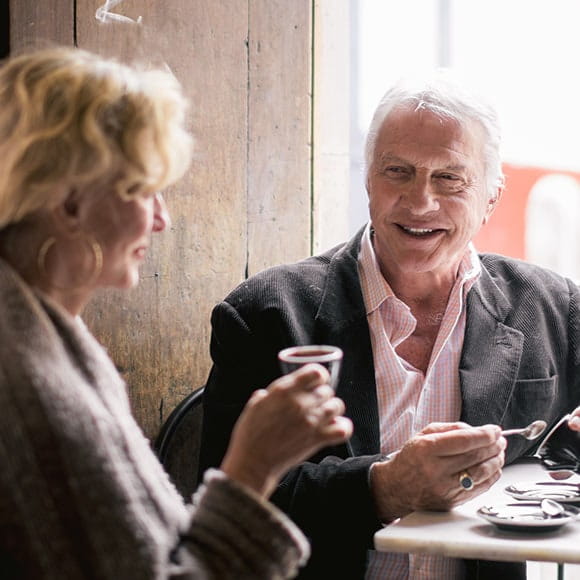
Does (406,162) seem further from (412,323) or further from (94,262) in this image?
(94,262)

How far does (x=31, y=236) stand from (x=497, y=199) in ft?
5.38

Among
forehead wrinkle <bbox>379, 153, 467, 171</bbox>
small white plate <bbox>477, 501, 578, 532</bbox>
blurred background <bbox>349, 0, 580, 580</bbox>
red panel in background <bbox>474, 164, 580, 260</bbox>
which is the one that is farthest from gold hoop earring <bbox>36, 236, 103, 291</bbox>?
red panel in background <bbox>474, 164, 580, 260</bbox>

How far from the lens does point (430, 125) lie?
2455 millimetres

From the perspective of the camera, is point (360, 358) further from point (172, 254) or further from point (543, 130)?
point (543, 130)

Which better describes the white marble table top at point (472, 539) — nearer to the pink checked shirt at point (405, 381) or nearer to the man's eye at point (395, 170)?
the pink checked shirt at point (405, 381)

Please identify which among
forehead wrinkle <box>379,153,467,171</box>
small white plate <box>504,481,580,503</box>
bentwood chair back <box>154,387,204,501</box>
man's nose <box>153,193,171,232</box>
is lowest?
bentwood chair back <box>154,387,204,501</box>

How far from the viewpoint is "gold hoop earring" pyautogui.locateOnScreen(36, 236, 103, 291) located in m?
1.37

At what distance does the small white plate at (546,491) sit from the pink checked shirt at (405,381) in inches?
11.9

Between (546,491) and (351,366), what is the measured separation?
55cm

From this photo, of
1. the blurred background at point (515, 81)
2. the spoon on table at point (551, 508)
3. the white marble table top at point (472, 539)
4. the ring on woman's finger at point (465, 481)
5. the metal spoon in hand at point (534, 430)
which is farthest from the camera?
the blurred background at point (515, 81)

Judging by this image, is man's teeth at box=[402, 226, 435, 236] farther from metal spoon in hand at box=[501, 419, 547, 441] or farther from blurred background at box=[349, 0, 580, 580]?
metal spoon in hand at box=[501, 419, 547, 441]

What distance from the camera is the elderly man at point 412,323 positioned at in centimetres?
230

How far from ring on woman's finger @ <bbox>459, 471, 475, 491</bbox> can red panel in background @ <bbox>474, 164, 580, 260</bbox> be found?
3121mm

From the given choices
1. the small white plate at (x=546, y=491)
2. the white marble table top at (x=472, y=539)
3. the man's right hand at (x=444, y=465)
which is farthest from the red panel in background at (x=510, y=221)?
the white marble table top at (x=472, y=539)
